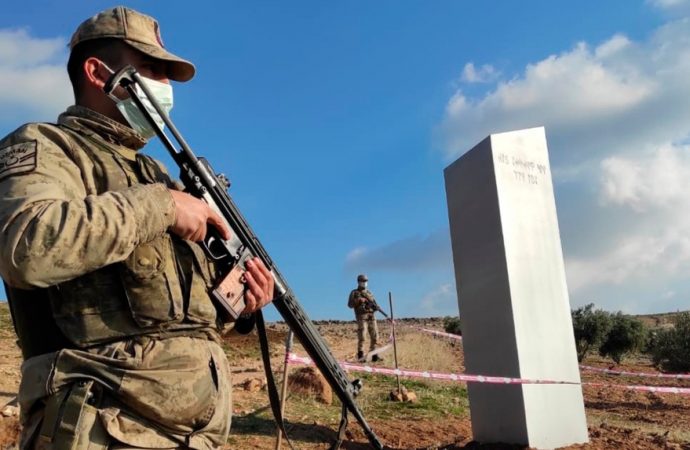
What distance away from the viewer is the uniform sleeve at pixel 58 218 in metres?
1.35

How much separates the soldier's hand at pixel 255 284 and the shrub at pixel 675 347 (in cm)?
1600

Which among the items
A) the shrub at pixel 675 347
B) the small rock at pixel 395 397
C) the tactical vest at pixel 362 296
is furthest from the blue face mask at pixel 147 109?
the shrub at pixel 675 347

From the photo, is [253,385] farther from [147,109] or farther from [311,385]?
[147,109]

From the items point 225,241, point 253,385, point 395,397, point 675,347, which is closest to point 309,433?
point 253,385

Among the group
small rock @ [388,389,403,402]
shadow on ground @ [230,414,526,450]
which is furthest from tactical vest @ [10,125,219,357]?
small rock @ [388,389,403,402]

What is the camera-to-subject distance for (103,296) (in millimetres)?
1533

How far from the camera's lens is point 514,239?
596 centimetres

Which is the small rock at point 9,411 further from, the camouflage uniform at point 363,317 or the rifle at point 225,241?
the camouflage uniform at point 363,317

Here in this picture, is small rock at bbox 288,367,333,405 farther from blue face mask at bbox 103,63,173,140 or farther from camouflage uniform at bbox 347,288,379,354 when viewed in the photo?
blue face mask at bbox 103,63,173,140

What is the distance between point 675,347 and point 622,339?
4.52 m

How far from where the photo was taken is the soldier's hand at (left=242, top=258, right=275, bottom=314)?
1980 mm

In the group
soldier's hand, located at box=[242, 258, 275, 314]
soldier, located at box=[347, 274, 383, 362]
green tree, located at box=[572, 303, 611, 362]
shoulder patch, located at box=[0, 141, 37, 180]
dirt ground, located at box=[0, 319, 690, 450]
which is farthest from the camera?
green tree, located at box=[572, 303, 611, 362]

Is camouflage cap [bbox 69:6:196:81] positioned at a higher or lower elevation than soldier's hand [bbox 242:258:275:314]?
higher

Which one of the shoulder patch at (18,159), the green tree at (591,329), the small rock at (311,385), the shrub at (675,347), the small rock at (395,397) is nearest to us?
the shoulder patch at (18,159)
